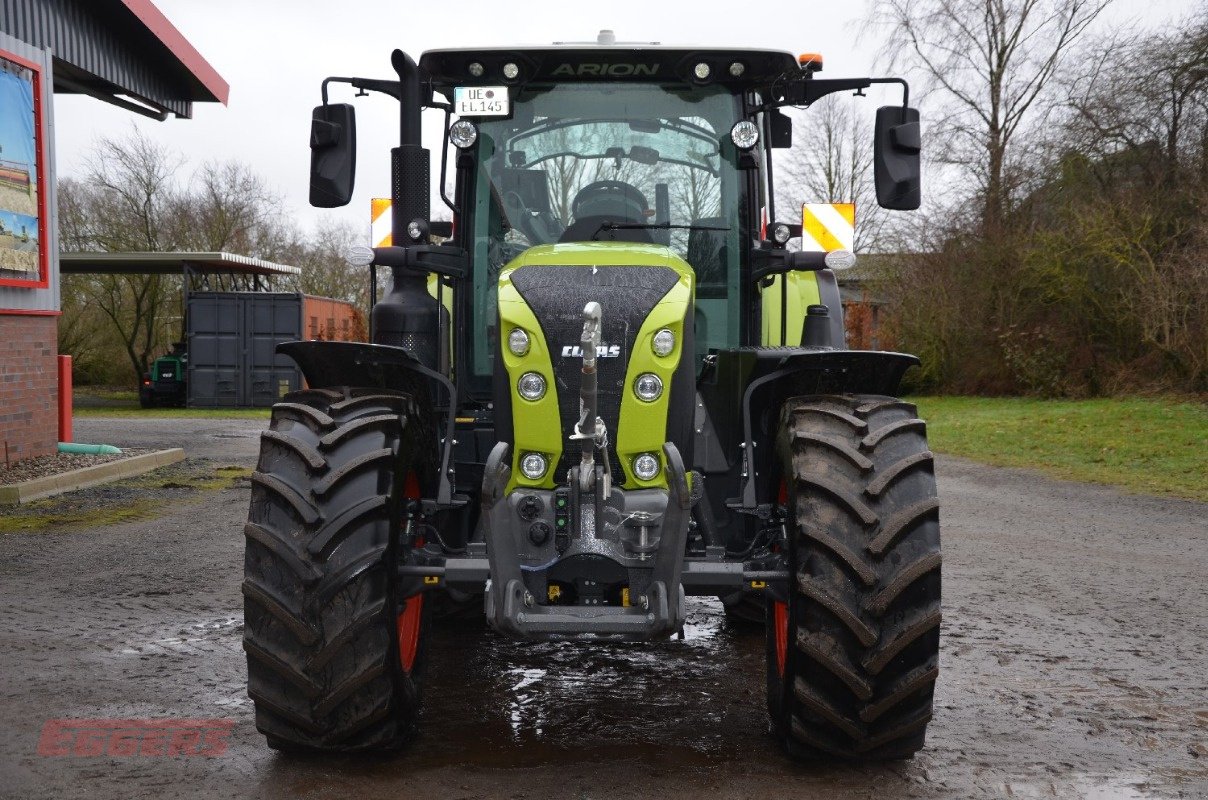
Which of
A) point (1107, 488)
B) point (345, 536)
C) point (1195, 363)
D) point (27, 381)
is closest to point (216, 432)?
point (27, 381)

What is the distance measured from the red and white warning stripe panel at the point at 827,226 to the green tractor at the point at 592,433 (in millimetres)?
3810

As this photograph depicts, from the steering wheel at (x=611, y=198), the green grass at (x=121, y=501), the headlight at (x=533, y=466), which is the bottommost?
the green grass at (x=121, y=501)

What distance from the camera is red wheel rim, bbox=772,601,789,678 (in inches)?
167

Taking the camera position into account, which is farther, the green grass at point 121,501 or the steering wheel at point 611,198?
the green grass at point 121,501

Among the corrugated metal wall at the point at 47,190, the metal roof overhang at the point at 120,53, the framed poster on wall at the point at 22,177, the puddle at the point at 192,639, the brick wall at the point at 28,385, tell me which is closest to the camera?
the puddle at the point at 192,639

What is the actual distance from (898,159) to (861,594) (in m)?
2.13

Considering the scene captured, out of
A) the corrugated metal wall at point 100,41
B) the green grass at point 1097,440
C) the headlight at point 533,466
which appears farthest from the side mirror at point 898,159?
the corrugated metal wall at point 100,41

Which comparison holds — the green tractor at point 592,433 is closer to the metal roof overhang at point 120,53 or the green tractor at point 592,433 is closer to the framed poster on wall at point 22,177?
the framed poster on wall at point 22,177

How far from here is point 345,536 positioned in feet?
12.6

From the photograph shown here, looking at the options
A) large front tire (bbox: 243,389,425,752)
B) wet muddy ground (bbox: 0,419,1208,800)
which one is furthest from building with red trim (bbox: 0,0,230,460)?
large front tire (bbox: 243,389,425,752)

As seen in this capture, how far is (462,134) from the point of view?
17.1 feet

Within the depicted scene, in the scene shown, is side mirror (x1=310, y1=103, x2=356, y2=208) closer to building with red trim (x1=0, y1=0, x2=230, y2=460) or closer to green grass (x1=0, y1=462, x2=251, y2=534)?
green grass (x1=0, y1=462, x2=251, y2=534)

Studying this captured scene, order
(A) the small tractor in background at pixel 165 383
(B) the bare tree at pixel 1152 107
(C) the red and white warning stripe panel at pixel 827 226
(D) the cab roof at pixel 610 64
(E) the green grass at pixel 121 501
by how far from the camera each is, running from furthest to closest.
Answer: (A) the small tractor in background at pixel 165 383 < (B) the bare tree at pixel 1152 107 < (E) the green grass at pixel 121 501 < (C) the red and white warning stripe panel at pixel 827 226 < (D) the cab roof at pixel 610 64

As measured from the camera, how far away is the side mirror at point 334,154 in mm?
4863
